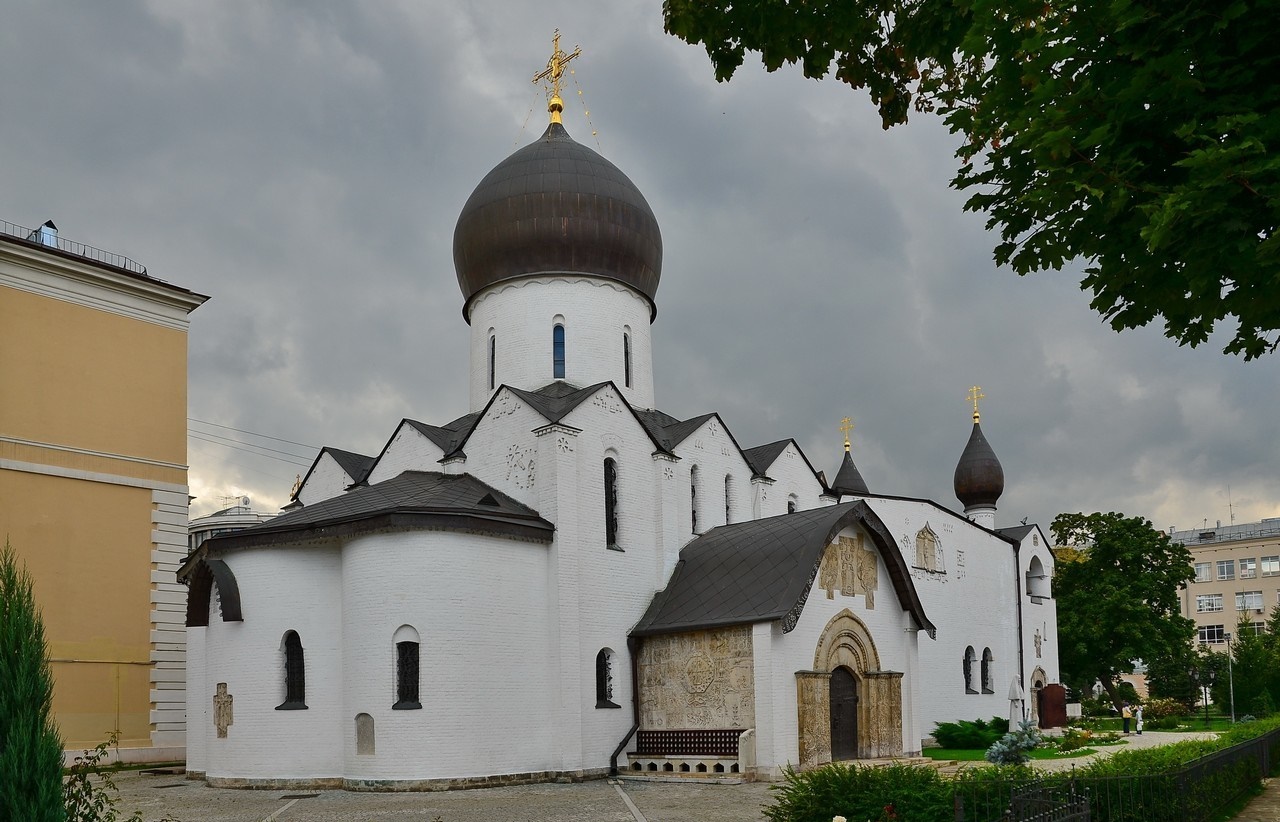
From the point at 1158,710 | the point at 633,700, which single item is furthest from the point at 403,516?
the point at 1158,710

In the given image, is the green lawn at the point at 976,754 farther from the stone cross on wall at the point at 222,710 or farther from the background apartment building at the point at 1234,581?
the background apartment building at the point at 1234,581

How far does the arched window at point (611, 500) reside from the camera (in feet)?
66.3

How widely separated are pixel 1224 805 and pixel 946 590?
50.9 feet

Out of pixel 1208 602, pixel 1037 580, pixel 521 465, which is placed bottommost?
pixel 1208 602

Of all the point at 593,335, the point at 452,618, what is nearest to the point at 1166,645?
the point at 593,335

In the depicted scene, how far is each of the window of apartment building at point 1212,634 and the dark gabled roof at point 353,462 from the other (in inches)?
2234

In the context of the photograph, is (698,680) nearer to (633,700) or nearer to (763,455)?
(633,700)

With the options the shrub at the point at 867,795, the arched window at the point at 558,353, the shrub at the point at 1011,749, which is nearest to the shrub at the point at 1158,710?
the shrub at the point at 1011,749

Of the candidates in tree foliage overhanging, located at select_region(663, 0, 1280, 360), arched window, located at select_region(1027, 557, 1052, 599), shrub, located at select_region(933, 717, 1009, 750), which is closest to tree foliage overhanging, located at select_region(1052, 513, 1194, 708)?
arched window, located at select_region(1027, 557, 1052, 599)

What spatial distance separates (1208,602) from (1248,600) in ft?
8.25

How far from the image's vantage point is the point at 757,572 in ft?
63.3

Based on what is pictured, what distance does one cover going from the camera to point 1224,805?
12781mm

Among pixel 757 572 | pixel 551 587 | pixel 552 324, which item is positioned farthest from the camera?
pixel 552 324

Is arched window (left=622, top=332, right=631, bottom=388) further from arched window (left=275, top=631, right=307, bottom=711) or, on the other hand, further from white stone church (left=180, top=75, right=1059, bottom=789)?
arched window (left=275, top=631, right=307, bottom=711)
